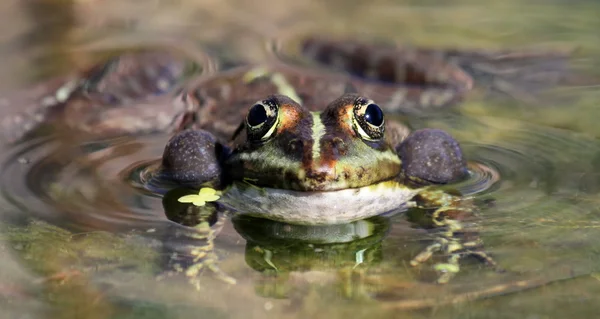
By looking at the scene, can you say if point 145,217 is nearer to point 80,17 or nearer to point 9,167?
point 9,167

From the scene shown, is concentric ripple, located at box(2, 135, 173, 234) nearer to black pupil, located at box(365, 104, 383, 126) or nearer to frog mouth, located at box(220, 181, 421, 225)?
frog mouth, located at box(220, 181, 421, 225)

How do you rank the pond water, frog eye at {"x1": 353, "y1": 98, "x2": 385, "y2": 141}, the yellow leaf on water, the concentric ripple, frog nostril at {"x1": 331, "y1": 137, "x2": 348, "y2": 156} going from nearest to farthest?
the pond water
frog nostril at {"x1": 331, "y1": 137, "x2": 348, "y2": 156}
frog eye at {"x1": 353, "y1": 98, "x2": 385, "y2": 141}
the concentric ripple
the yellow leaf on water

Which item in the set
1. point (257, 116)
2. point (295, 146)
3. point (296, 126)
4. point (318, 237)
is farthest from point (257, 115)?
point (318, 237)

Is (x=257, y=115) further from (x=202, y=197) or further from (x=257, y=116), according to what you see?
(x=202, y=197)

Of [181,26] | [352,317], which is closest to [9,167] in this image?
[352,317]

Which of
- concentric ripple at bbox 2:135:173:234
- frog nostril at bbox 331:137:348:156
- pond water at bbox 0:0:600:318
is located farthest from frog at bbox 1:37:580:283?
concentric ripple at bbox 2:135:173:234
